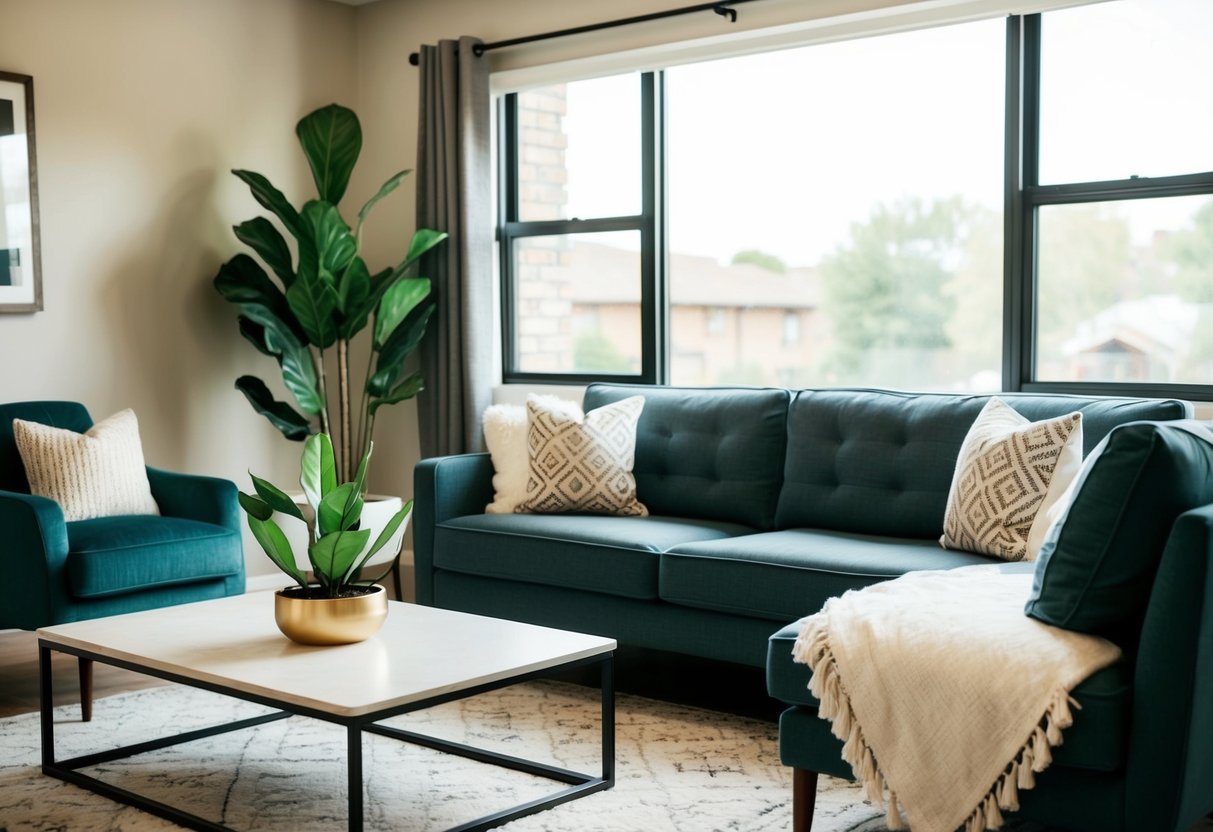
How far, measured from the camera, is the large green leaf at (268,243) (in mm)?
5105

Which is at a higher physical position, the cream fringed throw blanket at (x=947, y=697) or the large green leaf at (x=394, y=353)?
the large green leaf at (x=394, y=353)

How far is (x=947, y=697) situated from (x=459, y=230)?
137 inches

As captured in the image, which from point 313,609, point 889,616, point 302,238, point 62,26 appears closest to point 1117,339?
point 889,616

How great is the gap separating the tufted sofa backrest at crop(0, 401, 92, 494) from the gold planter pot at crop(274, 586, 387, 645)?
5.71ft

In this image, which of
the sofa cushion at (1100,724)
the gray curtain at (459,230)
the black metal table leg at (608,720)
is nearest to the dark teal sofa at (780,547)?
the sofa cushion at (1100,724)

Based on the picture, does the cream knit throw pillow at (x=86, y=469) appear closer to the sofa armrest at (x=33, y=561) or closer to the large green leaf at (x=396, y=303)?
the sofa armrest at (x=33, y=561)

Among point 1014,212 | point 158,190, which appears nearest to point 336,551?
point 1014,212

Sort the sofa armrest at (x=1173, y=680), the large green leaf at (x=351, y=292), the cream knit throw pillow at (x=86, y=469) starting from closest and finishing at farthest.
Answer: the sofa armrest at (x=1173, y=680) < the cream knit throw pillow at (x=86, y=469) < the large green leaf at (x=351, y=292)

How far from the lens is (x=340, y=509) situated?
9.29ft

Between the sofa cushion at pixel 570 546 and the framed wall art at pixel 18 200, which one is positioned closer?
the sofa cushion at pixel 570 546

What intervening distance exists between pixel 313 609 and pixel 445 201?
2879mm

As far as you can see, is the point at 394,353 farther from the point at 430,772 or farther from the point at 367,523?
the point at 430,772

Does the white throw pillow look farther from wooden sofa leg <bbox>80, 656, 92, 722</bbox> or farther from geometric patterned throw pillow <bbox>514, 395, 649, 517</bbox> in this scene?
wooden sofa leg <bbox>80, 656, 92, 722</bbox>

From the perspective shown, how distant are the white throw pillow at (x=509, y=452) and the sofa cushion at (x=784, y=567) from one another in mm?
815
